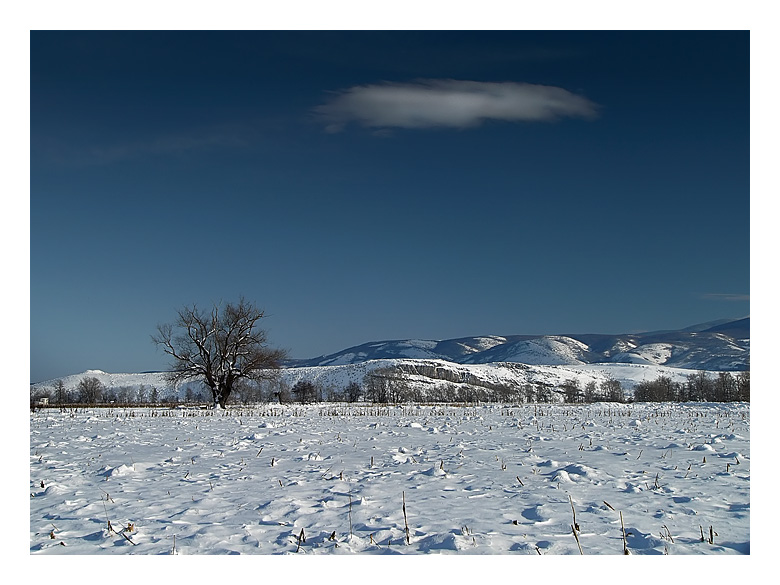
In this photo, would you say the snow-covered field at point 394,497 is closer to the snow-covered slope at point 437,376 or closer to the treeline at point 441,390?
the treeline at point 441,390

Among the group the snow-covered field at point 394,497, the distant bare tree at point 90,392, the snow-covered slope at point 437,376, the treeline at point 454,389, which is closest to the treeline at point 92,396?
the distant bare tree at point 90,392

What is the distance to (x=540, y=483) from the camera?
841 cm

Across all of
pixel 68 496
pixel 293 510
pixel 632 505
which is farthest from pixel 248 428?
pixel 632 505

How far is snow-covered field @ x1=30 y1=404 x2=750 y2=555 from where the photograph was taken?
5742mm

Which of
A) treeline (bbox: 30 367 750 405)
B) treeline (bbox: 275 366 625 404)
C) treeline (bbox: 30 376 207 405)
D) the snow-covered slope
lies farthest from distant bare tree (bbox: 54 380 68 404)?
the snow-covered slope

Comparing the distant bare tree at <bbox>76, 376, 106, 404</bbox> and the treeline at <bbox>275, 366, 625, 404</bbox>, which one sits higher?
the distant bare tree at <bbox>76, 376, 106, 404</bbox>

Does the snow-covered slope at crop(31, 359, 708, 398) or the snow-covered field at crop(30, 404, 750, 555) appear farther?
the snow-covered slope at crop(31, 359, 708, 398)

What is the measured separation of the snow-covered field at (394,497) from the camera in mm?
5742

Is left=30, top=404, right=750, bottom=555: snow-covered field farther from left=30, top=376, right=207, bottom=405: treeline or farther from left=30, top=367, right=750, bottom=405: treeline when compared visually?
left=30, top=367, right=750, bottom=405: treeline

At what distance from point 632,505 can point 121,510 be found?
21.6 ft

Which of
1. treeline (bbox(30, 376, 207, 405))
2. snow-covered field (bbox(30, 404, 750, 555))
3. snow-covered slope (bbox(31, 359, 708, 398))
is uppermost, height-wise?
snow-covered field (bbox(30, 404, 750, 555))

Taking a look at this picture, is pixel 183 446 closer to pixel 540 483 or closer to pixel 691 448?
pixel 540 483

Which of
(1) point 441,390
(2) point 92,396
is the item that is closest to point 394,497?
(2) point 92,396

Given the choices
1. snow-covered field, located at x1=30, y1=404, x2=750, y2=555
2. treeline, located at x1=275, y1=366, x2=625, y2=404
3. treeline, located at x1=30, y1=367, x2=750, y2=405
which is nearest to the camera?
snow-covered field, located at x1=30, y1=404, x2=750, y2=555
